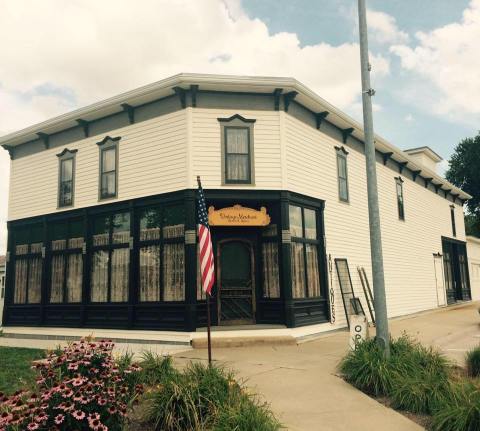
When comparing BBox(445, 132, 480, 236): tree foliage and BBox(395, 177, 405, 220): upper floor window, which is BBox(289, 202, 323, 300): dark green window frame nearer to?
BBox(395, 177, 405, 220): upper floor window

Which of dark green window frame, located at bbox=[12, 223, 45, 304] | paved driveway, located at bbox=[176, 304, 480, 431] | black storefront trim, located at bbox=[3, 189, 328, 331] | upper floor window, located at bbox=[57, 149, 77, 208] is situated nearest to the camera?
paved driveway, located at bbox=[176, 304, 480, 431]

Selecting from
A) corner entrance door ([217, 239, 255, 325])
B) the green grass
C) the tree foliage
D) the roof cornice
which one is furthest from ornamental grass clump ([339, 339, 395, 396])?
the tree foliage

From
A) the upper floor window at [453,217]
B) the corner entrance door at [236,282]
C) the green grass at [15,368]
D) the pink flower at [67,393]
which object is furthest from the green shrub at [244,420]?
the upper floor window at [453,217]

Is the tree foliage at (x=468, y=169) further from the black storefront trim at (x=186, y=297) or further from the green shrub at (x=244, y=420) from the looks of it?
the green shrub at (x=244, y=420)

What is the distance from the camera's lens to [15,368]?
10023 mm

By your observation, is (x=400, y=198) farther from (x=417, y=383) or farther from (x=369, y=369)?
(x=417, y=383)

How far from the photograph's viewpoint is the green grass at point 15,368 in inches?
320

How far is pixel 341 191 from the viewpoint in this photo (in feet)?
58.7

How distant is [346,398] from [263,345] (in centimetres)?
550

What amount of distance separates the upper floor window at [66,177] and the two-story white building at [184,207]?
0.24 ft

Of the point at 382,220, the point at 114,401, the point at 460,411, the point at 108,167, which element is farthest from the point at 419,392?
the point at 382,220

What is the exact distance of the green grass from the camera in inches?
320

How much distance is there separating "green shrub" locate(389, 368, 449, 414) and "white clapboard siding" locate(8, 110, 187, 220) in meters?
8.74

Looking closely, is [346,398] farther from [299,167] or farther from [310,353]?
[299,167]
